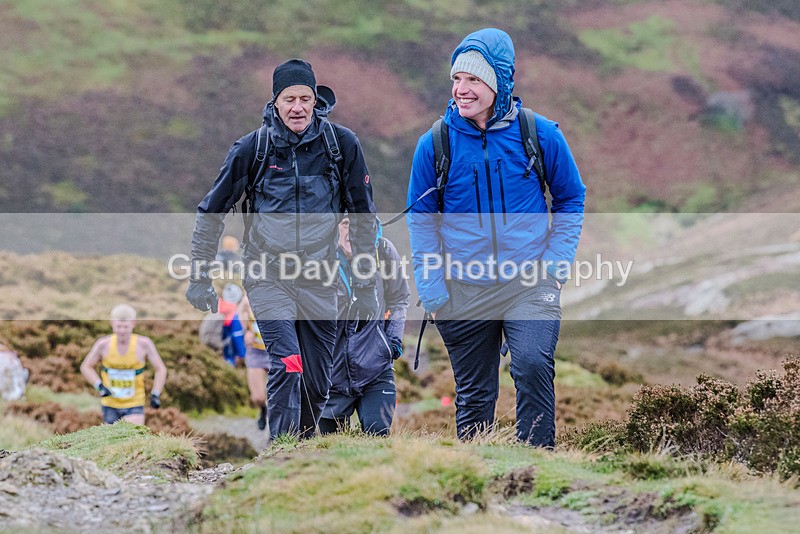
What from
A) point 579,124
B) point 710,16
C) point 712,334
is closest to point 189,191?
point 579,124

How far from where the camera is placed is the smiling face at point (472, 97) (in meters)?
7.42

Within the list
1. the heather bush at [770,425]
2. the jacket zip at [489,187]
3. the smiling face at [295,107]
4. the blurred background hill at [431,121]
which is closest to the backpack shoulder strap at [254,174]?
the smiling face at [295,107]

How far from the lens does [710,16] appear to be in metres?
47.6

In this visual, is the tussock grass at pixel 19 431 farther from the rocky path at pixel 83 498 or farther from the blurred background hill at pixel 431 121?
the rocky path at pixel 83 498

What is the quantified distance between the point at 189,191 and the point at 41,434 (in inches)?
841

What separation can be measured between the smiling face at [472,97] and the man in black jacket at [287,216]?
112cm

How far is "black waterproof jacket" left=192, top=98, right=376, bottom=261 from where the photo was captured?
7953mm

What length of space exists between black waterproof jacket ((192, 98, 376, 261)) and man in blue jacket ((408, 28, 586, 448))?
2.52 ft

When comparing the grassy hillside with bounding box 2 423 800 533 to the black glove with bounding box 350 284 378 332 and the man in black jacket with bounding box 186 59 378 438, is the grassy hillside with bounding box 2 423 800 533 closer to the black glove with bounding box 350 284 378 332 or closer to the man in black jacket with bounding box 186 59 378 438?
the man in black jacket with bounding box 186 59 378 438

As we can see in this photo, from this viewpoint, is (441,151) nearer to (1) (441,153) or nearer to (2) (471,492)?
(1) (441,153)

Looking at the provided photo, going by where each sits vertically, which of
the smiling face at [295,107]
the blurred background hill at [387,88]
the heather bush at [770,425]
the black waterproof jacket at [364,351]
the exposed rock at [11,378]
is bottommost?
the exposed rock at [11,378]

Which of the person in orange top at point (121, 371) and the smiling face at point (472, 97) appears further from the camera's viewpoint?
the person in orange top at point (121, 371)

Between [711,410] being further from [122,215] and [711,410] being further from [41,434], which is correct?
[122,215]

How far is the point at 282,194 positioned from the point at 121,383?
575cm
